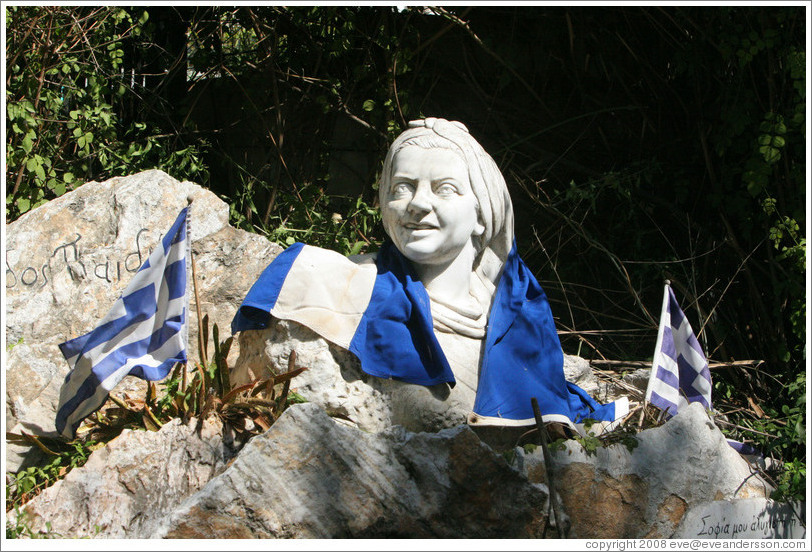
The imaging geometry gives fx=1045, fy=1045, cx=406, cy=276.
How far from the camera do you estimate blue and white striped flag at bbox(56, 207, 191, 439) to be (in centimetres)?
368

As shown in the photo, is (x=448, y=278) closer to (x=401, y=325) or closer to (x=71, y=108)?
(x=401, y=325)

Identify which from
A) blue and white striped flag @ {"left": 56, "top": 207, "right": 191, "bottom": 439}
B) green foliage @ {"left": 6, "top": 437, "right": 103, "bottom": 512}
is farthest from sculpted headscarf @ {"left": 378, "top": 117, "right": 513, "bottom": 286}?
green foliage @ {"left": 6, "top": 437, "right": 103, "bottom": 512}

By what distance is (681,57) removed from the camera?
5.93m

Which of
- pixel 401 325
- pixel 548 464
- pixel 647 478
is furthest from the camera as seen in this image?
pixel 401 325

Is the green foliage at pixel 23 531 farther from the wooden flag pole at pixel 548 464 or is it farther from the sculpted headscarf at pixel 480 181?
the sculpted headscarf at pixel 480 181

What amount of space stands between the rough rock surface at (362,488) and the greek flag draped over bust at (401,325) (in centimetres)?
44

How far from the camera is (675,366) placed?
430 centimetres

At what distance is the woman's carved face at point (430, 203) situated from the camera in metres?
4.08

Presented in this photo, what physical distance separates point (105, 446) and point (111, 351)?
0.34 meters

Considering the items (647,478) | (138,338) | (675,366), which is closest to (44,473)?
(138,338)

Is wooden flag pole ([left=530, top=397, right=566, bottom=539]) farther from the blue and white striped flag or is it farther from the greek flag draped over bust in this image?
the blue and white striped flag

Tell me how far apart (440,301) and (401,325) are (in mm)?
288

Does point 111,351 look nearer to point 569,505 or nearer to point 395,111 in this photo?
point 569,505

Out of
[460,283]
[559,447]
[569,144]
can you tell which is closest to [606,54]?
[569,144]
